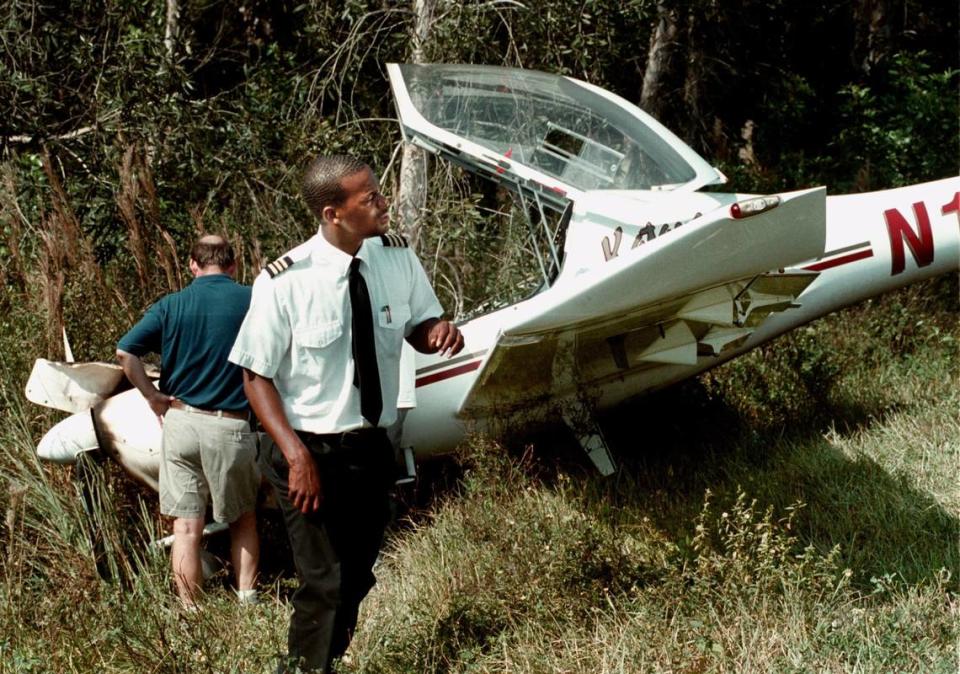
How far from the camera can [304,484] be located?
331 centimetres

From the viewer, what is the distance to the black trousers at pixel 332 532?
3.44 meters

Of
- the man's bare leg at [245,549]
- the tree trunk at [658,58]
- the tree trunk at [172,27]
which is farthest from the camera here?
the tree trunk at [658,58]

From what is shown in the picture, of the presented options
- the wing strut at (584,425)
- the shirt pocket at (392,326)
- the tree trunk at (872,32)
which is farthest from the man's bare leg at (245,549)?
→ the tree trunk at (872,32)

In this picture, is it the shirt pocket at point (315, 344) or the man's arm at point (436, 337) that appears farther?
the man's arm at point (436, 337)

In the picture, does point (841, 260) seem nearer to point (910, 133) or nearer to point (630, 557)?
point (630, 557)

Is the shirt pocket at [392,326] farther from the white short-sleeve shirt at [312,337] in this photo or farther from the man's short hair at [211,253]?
the man's short hair at [211,253]

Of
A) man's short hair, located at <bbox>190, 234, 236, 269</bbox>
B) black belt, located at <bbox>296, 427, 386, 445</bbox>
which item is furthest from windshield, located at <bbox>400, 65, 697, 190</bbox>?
black belt, located at <bbox>296, 427, 386, 445</bbox>

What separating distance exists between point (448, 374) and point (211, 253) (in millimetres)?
1298

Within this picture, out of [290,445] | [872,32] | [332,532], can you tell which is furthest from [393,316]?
[872,32]

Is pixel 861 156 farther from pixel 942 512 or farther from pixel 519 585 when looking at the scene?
pixel 519 585

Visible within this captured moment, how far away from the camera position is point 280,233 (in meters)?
7.56

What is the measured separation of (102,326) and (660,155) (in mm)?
3209

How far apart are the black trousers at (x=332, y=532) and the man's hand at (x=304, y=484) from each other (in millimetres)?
76

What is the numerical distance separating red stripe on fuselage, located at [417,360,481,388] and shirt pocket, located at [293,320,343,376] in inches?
76.9
